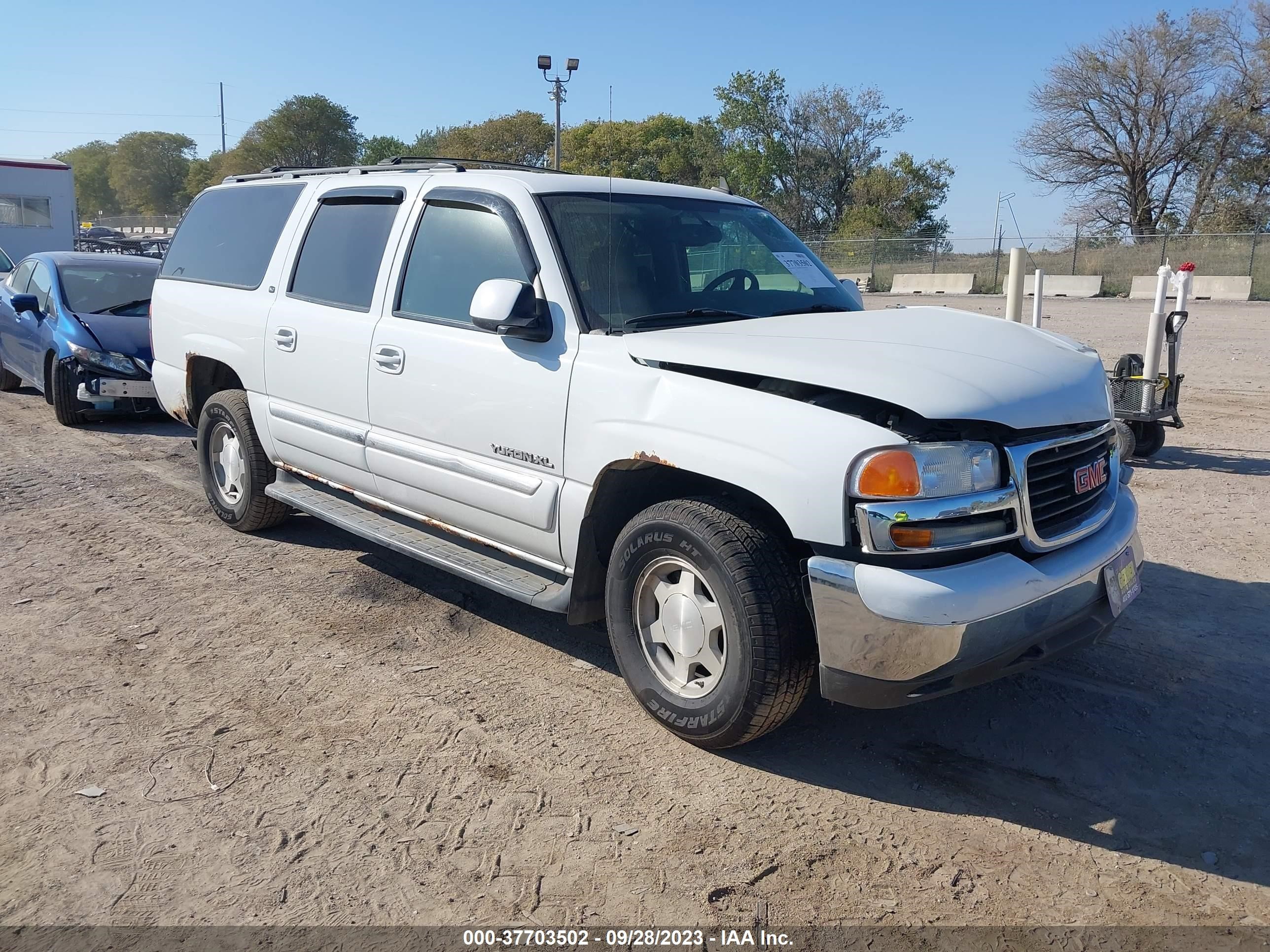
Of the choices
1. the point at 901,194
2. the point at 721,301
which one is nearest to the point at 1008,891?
the point at 721,301

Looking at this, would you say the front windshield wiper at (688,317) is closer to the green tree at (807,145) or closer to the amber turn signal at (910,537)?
the amber turn signal at (910,537)

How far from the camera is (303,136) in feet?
229

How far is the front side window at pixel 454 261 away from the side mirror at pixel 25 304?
7059 millimetres

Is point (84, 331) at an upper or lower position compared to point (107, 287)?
lower

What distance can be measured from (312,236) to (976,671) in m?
4.06

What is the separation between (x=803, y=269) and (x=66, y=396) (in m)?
7.84

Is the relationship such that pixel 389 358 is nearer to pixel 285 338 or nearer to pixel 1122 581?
pixel 285 338

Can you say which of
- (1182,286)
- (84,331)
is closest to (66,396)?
(84,331)

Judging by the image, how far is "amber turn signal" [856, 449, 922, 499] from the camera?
123 inches

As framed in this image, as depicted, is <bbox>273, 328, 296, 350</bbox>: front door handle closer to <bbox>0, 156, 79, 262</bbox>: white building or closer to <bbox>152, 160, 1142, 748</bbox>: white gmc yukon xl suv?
<bbox>152, 160, 1142, 748</bbox>: white gmc yukon xl suv

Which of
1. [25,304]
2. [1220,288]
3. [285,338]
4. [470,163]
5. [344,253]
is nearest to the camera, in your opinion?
[344,253]

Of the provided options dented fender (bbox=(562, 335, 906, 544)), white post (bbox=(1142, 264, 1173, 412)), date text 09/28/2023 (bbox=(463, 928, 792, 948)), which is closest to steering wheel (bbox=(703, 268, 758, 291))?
dented fender (bbox=(562, 335, 906, 544))

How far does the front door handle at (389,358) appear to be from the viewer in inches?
185

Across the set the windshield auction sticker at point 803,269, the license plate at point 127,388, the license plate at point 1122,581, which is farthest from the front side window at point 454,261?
the license plate at point 127,388
